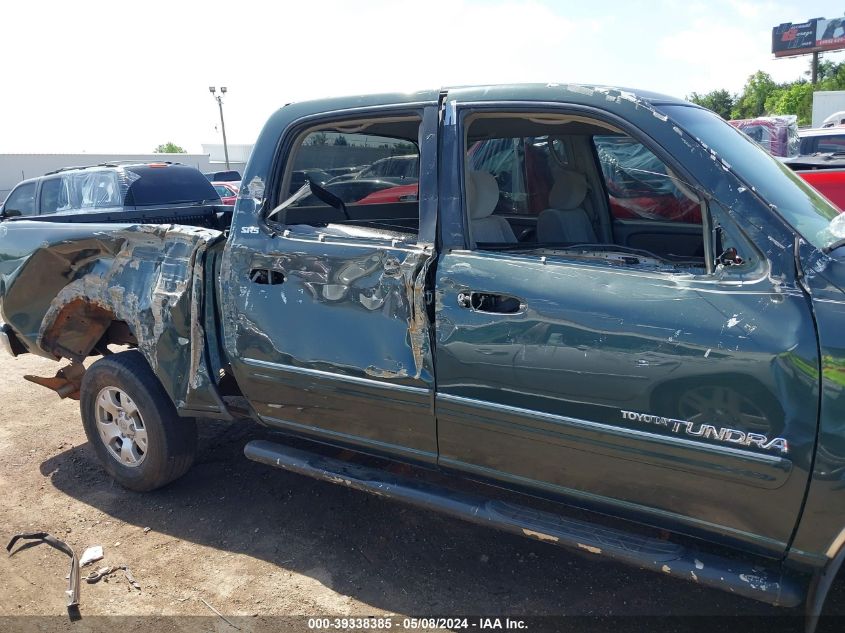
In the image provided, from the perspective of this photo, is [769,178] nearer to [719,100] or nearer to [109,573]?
[109,573]

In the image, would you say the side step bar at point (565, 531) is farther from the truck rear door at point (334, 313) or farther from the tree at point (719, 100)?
the tree at point (719, 100)

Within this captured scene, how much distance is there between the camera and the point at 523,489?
271 centimetres

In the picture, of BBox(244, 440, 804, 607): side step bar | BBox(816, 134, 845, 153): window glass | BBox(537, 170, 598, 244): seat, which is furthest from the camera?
BBox(816, 134, 845, 153): window glass

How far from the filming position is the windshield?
2.21 metres

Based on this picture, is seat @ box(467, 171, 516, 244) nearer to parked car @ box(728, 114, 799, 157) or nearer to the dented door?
the dented door

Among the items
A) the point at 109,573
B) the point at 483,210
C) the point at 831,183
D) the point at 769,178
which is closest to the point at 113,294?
the point at 109,573

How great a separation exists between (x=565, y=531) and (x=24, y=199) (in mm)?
6733

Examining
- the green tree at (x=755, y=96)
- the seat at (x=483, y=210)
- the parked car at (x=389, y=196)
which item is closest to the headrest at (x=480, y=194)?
the seat at (x=483, y=210)

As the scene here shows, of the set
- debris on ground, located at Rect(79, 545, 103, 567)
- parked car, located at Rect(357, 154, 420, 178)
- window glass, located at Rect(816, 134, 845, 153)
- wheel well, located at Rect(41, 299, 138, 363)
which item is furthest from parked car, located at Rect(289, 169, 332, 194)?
window glass, located at Rect(816, 134, 845, 153)

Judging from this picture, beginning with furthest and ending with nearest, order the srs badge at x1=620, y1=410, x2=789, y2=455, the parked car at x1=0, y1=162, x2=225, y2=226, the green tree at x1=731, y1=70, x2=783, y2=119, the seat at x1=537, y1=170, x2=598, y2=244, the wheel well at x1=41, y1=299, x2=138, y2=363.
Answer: the green tree at x1=731, y1=70, x2=783, y2=119
the parked car at x1=0, y1=162, x2=225, y2=226
the wheel well at x1=41, y1=299, x2=138, y2=363
the seat at x1=537, y1=170, x2=598, y2=244
the srs badge at x1=620, y1=410, x2=789, y2=455

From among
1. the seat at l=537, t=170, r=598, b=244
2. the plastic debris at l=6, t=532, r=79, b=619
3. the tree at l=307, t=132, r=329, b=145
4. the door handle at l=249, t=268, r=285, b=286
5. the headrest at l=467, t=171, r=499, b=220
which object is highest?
the tree at l=307, t=132, r=329, b=145

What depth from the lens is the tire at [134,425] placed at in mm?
3691

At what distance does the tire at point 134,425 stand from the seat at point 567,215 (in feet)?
7.40

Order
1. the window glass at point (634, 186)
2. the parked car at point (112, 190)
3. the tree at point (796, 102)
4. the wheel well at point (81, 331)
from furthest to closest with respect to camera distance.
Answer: the tree at point (796, 102) < the parked car at point (112, 190) < the wheel well at point (81, 331) < the window glass at point (634, 186)
